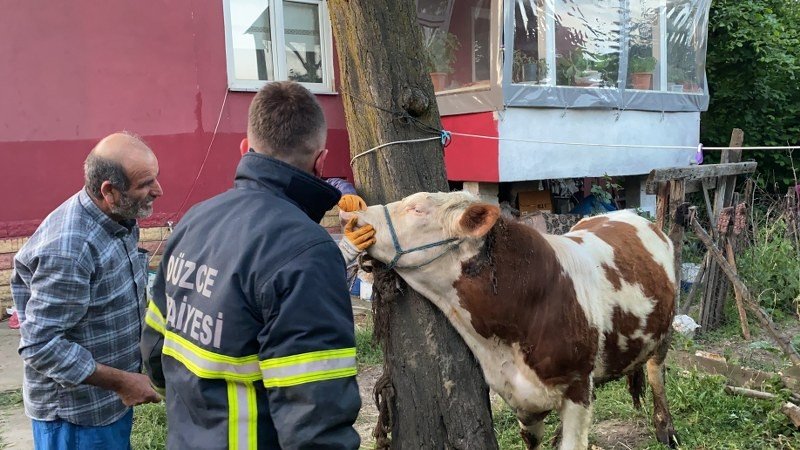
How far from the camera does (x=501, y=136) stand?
7527mm

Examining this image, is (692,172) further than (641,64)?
No

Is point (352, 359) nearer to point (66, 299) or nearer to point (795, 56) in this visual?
point (66, 299)

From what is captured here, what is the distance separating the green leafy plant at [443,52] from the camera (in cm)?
880

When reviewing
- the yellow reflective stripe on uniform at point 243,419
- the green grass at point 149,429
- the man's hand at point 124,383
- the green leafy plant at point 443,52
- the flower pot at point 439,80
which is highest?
the green leafy plant at point 443,52

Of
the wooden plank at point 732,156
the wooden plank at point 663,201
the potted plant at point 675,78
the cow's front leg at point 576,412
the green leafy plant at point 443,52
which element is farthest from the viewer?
the potted plant at point 675,78

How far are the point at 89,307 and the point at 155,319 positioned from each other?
0.66 meters

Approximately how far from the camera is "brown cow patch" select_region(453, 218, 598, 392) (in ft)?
9.13

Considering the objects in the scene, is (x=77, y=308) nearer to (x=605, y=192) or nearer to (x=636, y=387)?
(x=636, y=387)

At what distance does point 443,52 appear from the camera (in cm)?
887

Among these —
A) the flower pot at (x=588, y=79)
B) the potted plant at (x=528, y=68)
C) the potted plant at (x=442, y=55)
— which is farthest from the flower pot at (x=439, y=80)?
the flower pot at (x=588, y=79)

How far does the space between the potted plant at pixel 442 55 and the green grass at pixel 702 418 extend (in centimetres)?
520

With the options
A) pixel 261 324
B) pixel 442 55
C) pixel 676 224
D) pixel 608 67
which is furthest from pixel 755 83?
pixel 261 324

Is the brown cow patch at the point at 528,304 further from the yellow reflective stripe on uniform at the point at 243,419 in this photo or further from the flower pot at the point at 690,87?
A: the flower pot at the point at 690,87

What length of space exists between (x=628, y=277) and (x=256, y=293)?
2.64 metres
